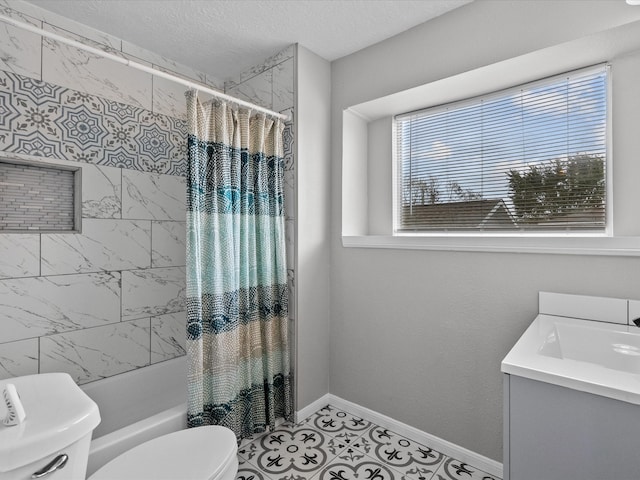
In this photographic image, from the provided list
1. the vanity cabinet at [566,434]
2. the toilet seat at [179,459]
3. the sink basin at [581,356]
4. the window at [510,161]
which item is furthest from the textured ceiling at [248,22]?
the toilet seat at [179,459]

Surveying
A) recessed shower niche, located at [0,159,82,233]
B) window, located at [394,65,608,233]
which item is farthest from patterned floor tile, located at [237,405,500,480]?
recessed shower niche, located at [0,159,82,233]

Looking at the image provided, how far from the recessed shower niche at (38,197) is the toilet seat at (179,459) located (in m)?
1.26

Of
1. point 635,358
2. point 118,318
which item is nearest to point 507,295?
point 635,358

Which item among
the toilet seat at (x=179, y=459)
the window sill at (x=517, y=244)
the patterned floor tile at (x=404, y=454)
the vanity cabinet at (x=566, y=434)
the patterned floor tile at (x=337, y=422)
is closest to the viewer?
the vanity cabinet at (x=566, y=434)

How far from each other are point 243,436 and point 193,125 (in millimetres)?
1692

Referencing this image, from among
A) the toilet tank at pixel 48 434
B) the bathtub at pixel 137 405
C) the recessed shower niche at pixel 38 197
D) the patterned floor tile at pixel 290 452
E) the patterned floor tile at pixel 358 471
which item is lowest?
the patterned floor tile at pixel 358 471

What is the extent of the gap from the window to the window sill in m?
0.23

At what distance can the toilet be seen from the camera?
931 mm

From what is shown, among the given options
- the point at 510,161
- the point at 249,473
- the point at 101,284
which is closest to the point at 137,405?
the point at 101,284

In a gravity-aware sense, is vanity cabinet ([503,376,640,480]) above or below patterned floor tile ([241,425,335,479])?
above

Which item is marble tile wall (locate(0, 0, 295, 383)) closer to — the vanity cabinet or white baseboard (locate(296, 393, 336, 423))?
white baseboard (locate(296, 393, 336, 423))

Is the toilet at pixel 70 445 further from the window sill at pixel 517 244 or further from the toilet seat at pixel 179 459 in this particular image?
the window sill at pixel 517 244

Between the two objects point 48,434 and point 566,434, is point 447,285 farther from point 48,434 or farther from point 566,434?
point 48,434

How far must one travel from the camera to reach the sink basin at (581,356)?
812 mm
